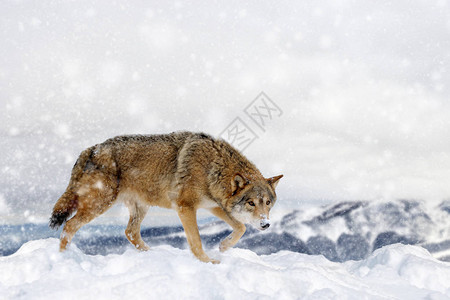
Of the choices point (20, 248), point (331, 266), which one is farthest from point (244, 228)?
point (20, 248)

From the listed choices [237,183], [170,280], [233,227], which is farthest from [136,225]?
[170,280]

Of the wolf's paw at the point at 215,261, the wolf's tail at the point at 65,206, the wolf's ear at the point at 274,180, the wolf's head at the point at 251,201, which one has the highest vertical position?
the wolf's ear at the point at 274,180

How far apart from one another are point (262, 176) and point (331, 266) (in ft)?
9.11

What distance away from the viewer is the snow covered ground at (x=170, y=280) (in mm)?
5324

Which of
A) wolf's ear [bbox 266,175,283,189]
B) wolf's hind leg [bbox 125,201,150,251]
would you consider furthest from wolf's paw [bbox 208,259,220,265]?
wolf's hind leg [bbox 125,201,150,251]

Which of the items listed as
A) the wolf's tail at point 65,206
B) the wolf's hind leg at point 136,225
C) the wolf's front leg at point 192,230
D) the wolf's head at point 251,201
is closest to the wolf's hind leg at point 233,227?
the wolf's head at point 251,201

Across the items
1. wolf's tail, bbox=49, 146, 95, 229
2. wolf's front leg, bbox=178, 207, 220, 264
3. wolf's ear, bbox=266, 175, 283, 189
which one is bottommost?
wolf's tail, bbox=49, 146, 95, 229

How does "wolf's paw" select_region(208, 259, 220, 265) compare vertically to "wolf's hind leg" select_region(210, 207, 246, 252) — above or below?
below

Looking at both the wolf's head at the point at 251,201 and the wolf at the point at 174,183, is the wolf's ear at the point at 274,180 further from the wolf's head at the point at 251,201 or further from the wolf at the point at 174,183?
the wolf's head at the point at 251,201

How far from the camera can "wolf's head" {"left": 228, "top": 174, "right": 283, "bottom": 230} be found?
7270 millimetres

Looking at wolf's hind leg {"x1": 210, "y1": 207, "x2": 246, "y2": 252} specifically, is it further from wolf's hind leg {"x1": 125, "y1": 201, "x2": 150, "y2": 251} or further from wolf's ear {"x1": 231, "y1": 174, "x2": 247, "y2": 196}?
wolf's hind leg {"x1": 125, "y1": 201, "x2": 150, "y2": 251}

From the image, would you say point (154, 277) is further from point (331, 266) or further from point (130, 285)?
point (331, 266)

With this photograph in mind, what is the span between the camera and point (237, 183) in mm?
7352

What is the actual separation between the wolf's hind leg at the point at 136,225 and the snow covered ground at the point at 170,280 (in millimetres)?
1128
